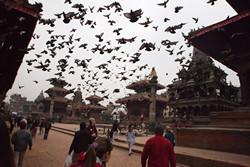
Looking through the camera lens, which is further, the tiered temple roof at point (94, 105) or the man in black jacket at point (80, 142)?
the tiered temple roof at point (94, 105)

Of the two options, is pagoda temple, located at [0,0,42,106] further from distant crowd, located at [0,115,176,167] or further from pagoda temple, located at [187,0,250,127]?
pagoda temple, located at [187,0,250,127]

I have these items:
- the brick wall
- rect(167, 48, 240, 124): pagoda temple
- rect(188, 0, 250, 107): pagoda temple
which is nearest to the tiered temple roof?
rect(167, 48, 240, 124): pagoda temple

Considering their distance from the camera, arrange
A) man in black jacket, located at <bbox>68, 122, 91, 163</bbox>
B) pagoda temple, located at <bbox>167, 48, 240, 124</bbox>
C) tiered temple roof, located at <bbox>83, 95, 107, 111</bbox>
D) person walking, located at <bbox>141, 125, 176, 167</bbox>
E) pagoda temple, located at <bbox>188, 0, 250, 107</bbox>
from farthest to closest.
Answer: tiered temple roof, located at <bbox>83, 95, 107, 111</bbox>
pagoda temple, located at <bbox>167, 48, 240, 124</bbox>
pagoda temple, located at <bbox>188, 0, 250, 107</bbox>
man in black jacket, located at <bbox>68, 122, 91, 163</bbox>
person walking, located at <bbox>141, 125, 176, 167</bbox>

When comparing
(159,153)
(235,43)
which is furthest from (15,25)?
(235,43)

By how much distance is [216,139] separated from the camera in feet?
25.7

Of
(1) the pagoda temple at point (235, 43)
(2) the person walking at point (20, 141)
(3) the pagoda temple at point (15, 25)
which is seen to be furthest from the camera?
(1) the pagoda temple at point (235, 43)

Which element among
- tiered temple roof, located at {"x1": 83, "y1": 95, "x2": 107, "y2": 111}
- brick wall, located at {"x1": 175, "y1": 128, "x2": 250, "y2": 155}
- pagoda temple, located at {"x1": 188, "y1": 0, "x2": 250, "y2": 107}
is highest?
pagoda temple, located at {"x1": 188, "y1": 0, "x2": 250, "y2": 107}

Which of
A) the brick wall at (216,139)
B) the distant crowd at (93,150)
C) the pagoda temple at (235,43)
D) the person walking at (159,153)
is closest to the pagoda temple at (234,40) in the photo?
the pagoda temple at (235,43)

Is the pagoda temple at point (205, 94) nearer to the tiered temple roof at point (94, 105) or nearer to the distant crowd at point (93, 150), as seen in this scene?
the tiered temple roof at point (94, 105)

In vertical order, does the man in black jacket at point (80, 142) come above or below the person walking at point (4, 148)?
below

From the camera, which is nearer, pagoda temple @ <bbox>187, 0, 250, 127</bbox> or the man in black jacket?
the man in black jacket

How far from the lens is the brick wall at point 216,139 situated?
6.84 metres

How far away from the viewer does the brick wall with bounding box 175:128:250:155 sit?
6836 mm

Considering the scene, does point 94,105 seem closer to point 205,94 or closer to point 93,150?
point 205,94
